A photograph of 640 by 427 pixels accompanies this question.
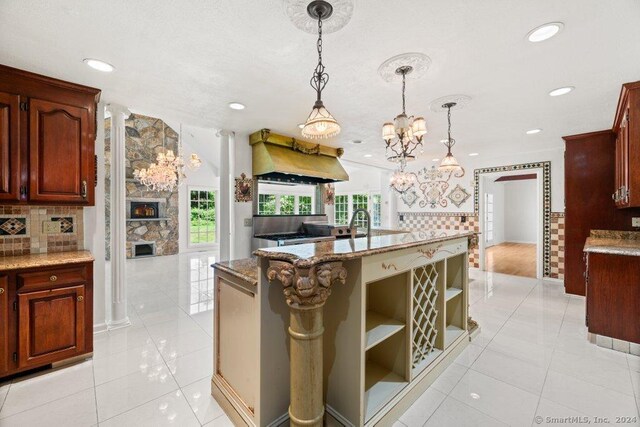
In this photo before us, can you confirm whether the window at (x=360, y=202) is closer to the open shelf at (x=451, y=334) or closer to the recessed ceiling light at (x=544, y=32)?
the open shelf at (x=451, y=334)

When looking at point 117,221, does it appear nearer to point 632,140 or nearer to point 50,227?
point 50,227

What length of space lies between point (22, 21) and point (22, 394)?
8.17 feet

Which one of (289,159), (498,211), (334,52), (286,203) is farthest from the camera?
(498,211)

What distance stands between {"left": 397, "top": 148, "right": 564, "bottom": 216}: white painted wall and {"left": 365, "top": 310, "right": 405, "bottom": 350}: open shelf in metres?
4.79

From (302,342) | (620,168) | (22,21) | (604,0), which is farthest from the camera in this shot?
(620,168)

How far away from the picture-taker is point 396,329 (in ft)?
5.58

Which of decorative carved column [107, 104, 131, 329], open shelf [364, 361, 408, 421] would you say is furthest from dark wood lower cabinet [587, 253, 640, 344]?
decorative carved column [107, 104, 131, 329]

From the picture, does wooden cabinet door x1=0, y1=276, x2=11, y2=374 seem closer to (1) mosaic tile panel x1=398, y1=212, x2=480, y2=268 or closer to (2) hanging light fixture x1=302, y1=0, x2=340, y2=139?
(2) hanging light fixture x1=302, y1=0, x2=340, y2=139

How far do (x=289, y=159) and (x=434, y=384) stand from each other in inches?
128

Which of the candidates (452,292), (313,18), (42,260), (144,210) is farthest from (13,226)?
(144,210)

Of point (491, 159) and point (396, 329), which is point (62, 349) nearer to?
point (396, 329)

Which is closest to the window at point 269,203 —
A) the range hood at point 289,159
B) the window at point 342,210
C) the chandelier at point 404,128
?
the window at point 342,210

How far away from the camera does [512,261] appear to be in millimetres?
6531

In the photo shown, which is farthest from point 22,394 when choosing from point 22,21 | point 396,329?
point 396,329
